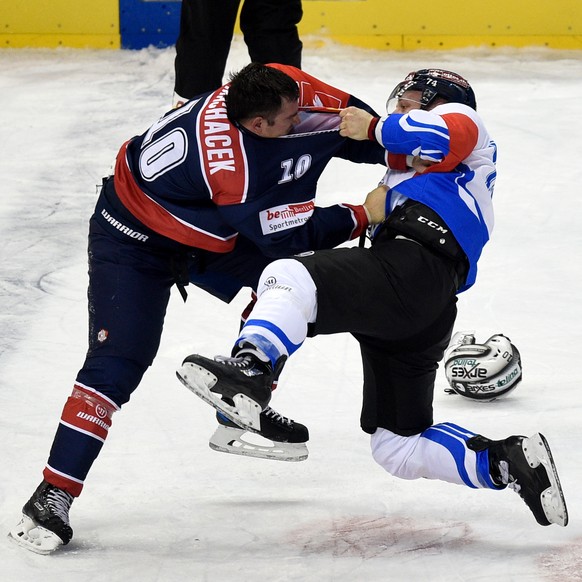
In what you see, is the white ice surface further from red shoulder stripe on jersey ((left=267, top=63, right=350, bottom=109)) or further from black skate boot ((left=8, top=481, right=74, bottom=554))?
red shoulder stripe on jersey ((left=267, top=63, right=350, bottom=109))

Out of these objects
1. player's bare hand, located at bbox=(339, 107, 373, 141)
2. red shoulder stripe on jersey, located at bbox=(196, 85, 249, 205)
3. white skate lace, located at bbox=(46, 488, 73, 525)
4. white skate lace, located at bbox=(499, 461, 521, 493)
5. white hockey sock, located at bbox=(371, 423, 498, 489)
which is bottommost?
white skate lace, located at bbox=(46, 488, 73, 525)

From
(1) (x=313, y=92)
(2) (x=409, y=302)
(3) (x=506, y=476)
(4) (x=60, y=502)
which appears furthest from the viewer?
(1) (x=313, y=92)

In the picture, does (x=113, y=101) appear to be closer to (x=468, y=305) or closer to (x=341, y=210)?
(x=468, y=305)

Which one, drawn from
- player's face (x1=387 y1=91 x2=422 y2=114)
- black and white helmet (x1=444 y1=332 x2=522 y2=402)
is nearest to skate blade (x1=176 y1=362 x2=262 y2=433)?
player's face (x1=387 y1=91 x2=422 y2=114)

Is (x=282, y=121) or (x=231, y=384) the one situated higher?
(x=282, y=121)

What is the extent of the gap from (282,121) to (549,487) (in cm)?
107

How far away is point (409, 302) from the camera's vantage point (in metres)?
2.68

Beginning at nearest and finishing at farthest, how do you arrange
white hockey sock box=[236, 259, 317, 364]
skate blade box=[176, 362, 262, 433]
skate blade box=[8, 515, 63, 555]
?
skate blade box=[176, 362, 262, 433] → white hockey sock box=[236, 259, 317, 364] → skate blade box=[8, 515, 63, 555]

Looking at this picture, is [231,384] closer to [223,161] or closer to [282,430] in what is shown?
[223,161]

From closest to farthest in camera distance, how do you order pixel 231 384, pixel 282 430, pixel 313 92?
pixel 231 384 < pixel 313 92 < pixel 282 430

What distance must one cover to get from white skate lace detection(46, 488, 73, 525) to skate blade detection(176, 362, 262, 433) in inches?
26.7

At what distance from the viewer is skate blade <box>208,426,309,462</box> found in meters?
3.22

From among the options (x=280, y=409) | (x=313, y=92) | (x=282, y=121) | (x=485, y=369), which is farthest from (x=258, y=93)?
(x=485, y=369)

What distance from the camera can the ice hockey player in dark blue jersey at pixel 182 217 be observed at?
2.89 metres
